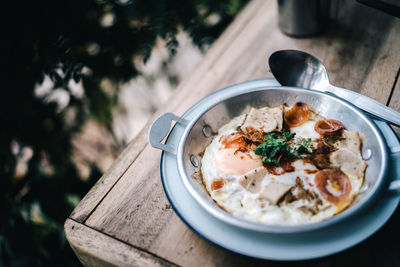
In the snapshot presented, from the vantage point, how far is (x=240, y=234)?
70 cm

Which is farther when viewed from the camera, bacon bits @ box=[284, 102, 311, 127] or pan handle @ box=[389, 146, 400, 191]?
bacon bits @ box=[284, 102, 311, 127]

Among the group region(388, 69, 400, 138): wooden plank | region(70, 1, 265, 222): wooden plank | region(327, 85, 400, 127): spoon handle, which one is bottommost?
region(388, 69, 400, 138): wooden plank

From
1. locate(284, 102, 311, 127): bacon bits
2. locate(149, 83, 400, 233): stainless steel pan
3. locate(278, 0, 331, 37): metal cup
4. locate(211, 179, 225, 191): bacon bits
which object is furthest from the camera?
locate(278, 0, 331, 37): metal cup

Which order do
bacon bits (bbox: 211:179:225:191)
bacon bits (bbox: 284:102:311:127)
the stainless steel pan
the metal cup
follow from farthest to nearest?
the metal cup, bacon bits (bbox: 284:102:311:127), bacon bits (bbox: 211:179:225:191), the stainless steel pan

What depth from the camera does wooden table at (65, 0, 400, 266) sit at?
2.48 ft

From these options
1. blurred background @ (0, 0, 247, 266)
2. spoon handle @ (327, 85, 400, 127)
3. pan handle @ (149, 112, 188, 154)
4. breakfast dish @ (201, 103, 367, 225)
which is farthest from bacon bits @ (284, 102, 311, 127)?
blurred background @ (0, 0, 247, 266)

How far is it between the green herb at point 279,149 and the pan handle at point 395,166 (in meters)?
0.20

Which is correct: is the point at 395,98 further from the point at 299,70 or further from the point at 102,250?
the point at 102,250

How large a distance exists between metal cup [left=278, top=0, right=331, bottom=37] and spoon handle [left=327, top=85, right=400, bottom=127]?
18.8 inches

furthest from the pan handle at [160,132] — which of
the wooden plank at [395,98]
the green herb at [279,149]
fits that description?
the wooden plank at [395,98]

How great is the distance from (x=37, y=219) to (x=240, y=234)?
4.29 ft

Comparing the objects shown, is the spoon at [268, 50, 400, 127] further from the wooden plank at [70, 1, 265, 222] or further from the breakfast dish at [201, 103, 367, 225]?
the wooden plank at [70, 1, 265, 222]

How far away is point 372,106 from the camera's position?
0.89 metres

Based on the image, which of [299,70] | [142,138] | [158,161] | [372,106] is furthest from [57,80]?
[372,106]
